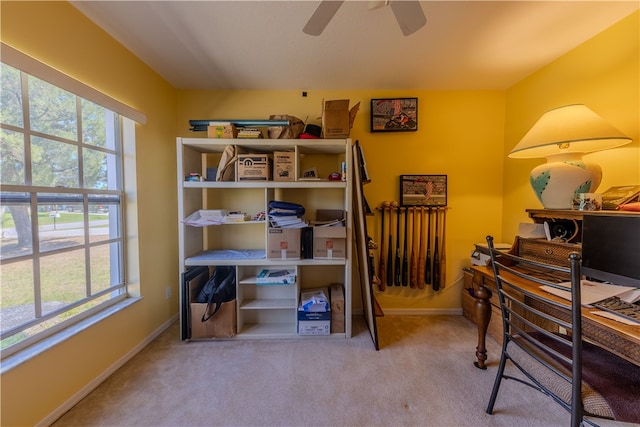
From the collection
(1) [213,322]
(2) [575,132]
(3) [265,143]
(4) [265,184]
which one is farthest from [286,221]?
(2) [575,132]

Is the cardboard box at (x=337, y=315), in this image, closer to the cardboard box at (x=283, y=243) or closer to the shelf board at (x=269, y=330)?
the shelf board at (x=269, y=330)

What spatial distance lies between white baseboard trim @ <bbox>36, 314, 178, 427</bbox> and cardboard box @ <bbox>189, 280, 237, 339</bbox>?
0.38 meters

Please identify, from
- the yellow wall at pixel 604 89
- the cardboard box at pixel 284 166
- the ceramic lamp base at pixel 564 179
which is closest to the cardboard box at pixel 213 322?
the cardboard box at pixel 284 166

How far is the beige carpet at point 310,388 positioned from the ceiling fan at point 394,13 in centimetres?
218

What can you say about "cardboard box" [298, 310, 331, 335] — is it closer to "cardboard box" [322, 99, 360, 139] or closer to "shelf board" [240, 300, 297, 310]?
"shelf board" [240, 300, 297, 310]

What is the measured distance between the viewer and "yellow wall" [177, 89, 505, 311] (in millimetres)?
2391

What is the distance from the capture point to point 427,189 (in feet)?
7.90

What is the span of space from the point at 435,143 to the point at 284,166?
5.39 ft

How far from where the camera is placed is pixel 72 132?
58.6 inches

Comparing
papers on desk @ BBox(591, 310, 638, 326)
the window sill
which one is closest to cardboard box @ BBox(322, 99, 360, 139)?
papers on desk @ BBox(591, 310, 638, 326)

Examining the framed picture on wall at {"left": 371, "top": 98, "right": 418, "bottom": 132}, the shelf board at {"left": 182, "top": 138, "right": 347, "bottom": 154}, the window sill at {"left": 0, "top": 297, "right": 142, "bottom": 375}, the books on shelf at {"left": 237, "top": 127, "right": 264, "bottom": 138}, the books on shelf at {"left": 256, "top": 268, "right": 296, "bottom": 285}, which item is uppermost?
the framed picture on wall at {"left": 371, "top": 98, "right": 418, "bottom": 132}

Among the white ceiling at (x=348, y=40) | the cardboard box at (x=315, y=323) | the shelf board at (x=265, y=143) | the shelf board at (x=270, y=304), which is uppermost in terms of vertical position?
the white ceiling at (x=348, y=40)

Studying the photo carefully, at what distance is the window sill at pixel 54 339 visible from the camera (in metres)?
1.12

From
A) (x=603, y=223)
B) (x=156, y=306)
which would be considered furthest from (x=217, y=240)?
(x=603, y=223)
